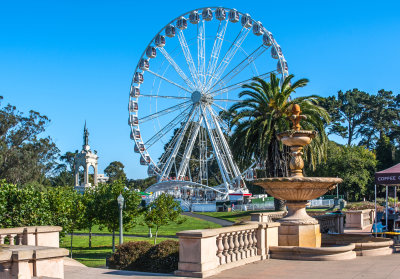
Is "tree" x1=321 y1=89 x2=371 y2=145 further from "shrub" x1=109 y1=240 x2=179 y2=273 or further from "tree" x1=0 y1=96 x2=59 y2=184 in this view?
"shrub" x1=109 y1=240 x2=179 y2=273

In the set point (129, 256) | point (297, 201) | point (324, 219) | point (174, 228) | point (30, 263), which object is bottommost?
point (174, 228)

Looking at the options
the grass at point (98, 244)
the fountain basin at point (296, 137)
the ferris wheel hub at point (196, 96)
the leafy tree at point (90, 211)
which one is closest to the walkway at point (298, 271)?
the fountain basin at point (296, 137)

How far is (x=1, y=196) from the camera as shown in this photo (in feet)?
68.2

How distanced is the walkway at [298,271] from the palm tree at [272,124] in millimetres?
15579

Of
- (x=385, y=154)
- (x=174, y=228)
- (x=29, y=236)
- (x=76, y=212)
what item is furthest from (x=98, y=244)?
(x=385, y=154)

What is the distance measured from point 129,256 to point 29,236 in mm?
2632

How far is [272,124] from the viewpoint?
92.2 feet

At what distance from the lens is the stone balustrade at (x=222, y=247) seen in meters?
9.55

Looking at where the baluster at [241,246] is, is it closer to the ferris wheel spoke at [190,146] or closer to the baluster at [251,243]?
the baluster at [251,243]

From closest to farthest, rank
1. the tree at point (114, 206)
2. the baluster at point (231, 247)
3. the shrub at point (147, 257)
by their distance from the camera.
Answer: the baluster at point (231, 247) < the shrub at point (147, 257) < the tree at point (114, 206)

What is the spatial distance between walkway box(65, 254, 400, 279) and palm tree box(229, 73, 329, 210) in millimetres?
15579

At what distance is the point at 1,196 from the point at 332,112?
71.6m

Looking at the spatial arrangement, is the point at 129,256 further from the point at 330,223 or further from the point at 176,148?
the point at 176,148

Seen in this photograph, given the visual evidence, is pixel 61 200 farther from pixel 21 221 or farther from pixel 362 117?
pixel 362 117
